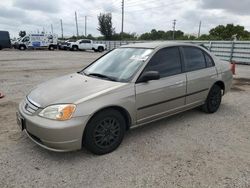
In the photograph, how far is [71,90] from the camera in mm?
3447

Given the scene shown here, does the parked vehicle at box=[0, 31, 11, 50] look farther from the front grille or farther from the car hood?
the front grille

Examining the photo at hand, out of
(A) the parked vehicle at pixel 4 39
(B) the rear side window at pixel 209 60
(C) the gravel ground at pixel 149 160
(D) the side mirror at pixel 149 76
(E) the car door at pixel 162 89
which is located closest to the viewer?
(C) the gravel ground at pixel 149 160

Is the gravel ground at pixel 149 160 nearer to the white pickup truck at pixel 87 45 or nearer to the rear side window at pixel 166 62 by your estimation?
the rear side window at pixel 166 62

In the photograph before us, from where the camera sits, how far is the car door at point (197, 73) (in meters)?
4.49

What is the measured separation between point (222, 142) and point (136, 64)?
185 cm

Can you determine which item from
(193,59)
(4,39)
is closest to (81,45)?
(4,39)

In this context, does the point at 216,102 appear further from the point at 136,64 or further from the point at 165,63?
the point at 136,64

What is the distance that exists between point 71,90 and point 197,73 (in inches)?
97.4

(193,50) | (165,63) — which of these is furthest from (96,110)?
(193,50)

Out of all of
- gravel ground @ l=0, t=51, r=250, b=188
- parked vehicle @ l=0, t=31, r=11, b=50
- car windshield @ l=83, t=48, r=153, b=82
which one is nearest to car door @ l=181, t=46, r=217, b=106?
gravel ground @ l=0, t=51, r=250, b=188

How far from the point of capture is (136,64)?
3885mm

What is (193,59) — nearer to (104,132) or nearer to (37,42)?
(104,132)

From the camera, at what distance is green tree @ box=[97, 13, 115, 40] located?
5263 cm

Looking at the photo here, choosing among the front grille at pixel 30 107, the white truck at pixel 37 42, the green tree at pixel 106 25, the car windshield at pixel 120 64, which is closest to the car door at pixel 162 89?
the car windshield at pixel 120 64
